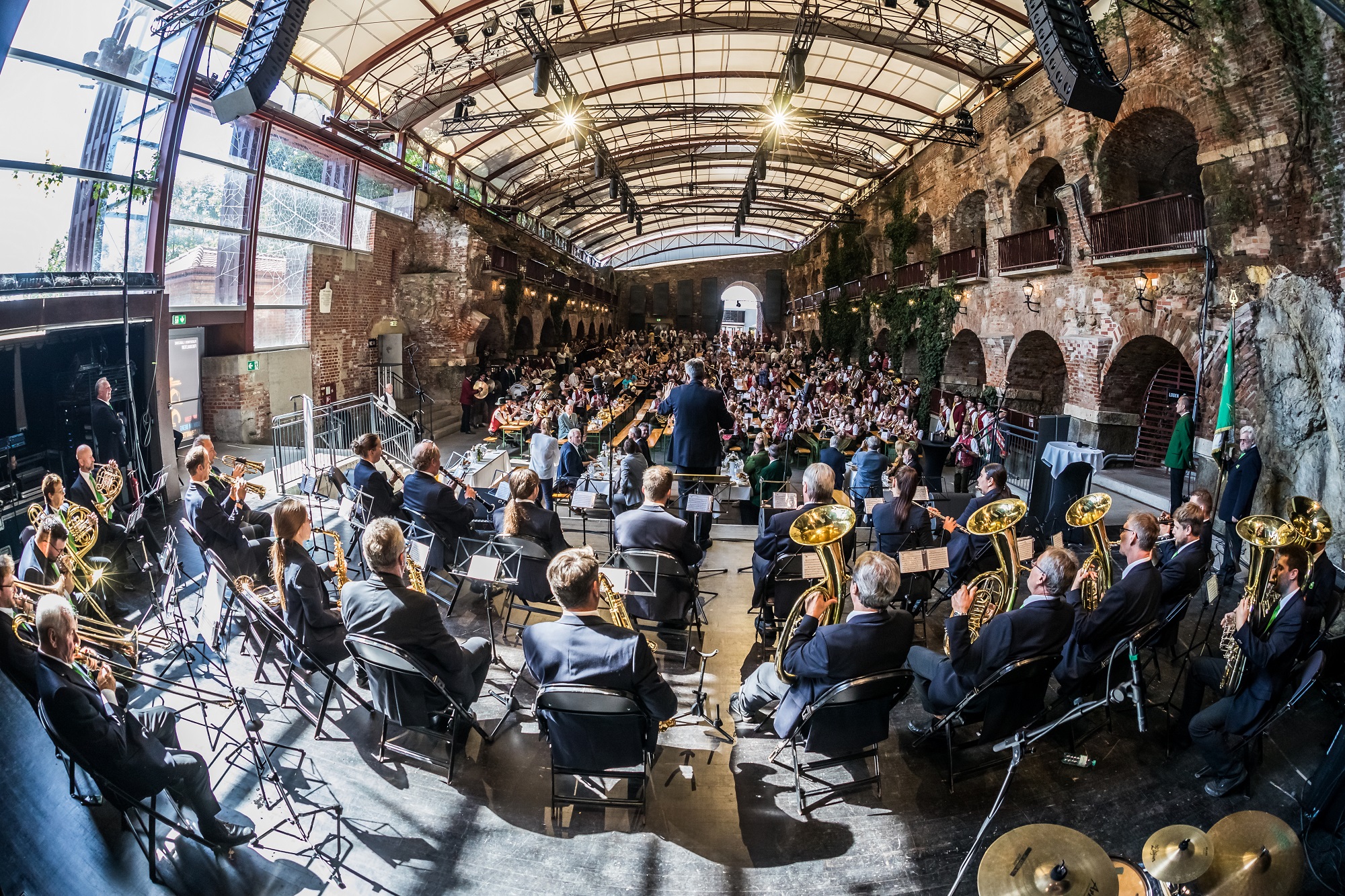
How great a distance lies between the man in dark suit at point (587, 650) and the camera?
9.91 ft

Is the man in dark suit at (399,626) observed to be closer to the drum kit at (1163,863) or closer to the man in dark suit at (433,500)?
the man in dark suit at (433,500)

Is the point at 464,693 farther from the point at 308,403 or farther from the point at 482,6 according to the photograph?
the point at 482,6

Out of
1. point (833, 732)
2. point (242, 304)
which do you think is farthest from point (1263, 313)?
point (242, 304)

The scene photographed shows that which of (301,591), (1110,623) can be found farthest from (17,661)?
(1110,623)

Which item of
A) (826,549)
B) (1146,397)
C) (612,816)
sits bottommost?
(612,816)

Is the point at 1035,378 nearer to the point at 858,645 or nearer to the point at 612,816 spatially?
the point at 858,645

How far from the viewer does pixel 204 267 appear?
11.2 metres

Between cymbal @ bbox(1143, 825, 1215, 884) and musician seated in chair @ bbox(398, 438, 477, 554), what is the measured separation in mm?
4541

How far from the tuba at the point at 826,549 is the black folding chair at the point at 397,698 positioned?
1715 mm

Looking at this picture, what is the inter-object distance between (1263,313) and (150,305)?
45.5 ft

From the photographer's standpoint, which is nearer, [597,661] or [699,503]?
[597,661]

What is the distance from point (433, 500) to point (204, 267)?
8873 millimetres

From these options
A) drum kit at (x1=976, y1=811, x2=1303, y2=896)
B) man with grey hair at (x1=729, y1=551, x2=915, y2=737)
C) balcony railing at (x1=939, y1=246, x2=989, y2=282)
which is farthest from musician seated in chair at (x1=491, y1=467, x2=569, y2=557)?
balcony railing at (x1=939, y1=246, x2=989, y2=282)

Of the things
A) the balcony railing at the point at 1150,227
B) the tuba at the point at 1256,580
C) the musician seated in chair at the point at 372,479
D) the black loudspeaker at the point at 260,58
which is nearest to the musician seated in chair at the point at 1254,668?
the tuba at the point at 1256,580
